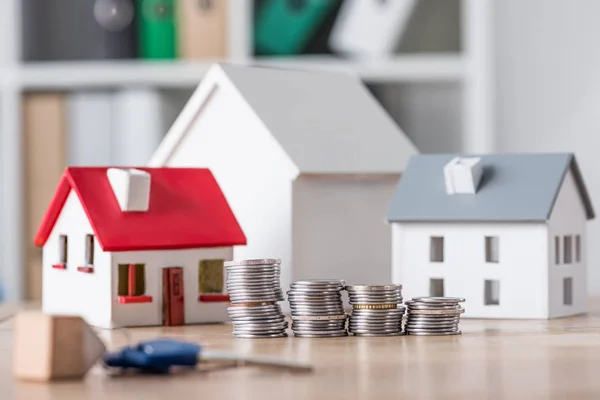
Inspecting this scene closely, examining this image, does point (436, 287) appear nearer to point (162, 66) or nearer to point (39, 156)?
point (162, 66)

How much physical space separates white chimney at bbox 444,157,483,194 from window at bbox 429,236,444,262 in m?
0.09

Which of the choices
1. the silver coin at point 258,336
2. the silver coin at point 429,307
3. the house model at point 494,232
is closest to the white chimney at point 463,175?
the house model at point 494,232

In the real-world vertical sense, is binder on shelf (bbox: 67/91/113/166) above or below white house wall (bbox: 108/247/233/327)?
above

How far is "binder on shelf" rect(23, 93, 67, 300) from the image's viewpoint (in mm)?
3422

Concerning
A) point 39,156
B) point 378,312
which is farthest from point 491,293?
point 39,156

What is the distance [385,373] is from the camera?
1.42 meters

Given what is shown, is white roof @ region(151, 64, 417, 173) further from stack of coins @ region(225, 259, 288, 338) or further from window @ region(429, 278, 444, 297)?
stack of coins @ region(225, 259, 288, 338)

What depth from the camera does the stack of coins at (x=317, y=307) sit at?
185 centimetres

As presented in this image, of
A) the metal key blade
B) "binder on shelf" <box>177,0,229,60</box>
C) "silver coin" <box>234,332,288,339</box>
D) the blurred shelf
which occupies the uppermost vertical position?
"binder on shelf" <box>177,0,229,60</box>

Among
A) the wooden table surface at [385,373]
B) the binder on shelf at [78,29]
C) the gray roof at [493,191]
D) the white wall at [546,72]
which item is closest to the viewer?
the wooden table surface at [385,373]

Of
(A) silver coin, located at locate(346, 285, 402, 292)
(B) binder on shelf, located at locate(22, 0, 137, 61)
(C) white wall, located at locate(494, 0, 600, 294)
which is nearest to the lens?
(A) silver coin, located at locate(346, 285, 402, 292)

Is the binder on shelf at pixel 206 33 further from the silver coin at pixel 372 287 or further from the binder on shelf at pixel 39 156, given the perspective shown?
the silver coin at pixel 372 287

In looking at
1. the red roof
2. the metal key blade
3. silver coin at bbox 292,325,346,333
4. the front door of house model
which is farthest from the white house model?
the metal key blade

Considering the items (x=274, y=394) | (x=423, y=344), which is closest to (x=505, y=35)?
(x=423, y=344)
